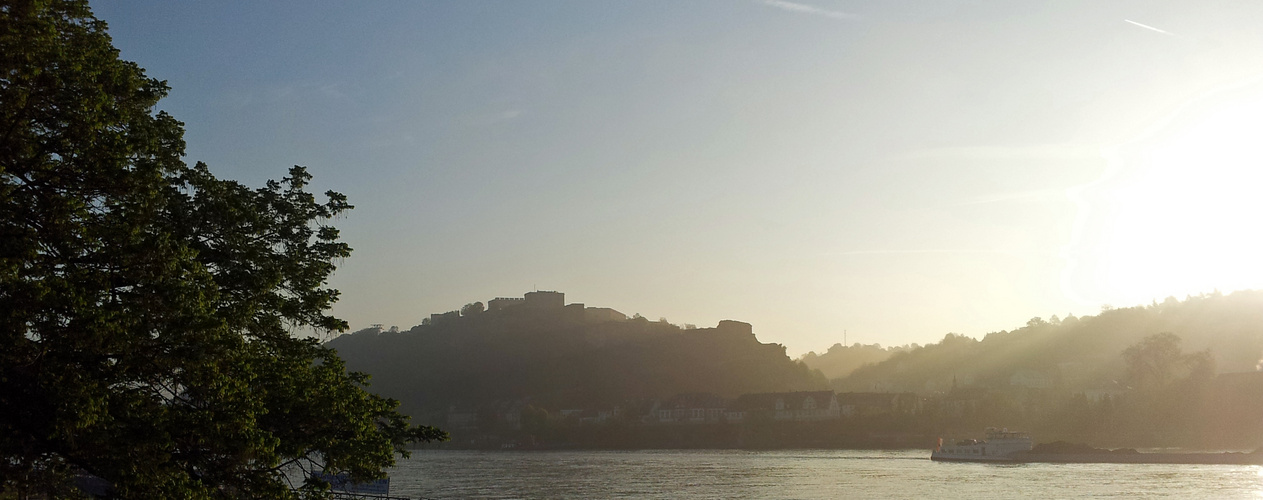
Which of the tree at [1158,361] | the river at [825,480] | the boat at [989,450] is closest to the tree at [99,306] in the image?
the river at [825,480]

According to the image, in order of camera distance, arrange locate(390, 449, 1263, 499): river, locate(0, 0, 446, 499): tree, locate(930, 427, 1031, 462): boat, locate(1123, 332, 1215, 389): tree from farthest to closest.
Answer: locate(1123, 332, 1215, 389): tree
locate(930, 427, 1031, 462): boat
locate(390, 449, 1263, 499): river
locate(0, 0, 446, 499): tree

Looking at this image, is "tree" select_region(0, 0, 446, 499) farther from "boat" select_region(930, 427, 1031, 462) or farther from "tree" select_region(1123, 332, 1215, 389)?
"tree" select_region(1123, 332, 1215, 389)

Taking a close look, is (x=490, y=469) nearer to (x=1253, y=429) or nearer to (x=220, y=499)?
(x=220, y=499)

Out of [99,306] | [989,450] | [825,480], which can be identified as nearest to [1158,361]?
[989,450]

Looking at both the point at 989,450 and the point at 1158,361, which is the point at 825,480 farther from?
the point at 1158,361

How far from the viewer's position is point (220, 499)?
21.7 metres

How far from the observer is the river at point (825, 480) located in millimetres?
80375

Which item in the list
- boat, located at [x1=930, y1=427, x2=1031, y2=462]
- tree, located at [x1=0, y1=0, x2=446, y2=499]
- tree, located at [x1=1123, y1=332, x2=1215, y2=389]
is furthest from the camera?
tree, located at [x1=1123, y1=332, x2=1215, y2=389]

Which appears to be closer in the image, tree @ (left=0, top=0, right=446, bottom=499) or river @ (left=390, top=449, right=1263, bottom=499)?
tree @ (left=0, top=0, right=446, bottom=499)

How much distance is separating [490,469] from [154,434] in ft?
363

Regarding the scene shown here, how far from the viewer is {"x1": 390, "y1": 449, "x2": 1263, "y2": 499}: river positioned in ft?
264

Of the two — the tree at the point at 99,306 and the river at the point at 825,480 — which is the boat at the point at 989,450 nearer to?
the river at the point at 825,480

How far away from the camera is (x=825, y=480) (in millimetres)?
97375

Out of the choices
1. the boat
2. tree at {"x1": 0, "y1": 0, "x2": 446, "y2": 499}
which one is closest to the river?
the boat
